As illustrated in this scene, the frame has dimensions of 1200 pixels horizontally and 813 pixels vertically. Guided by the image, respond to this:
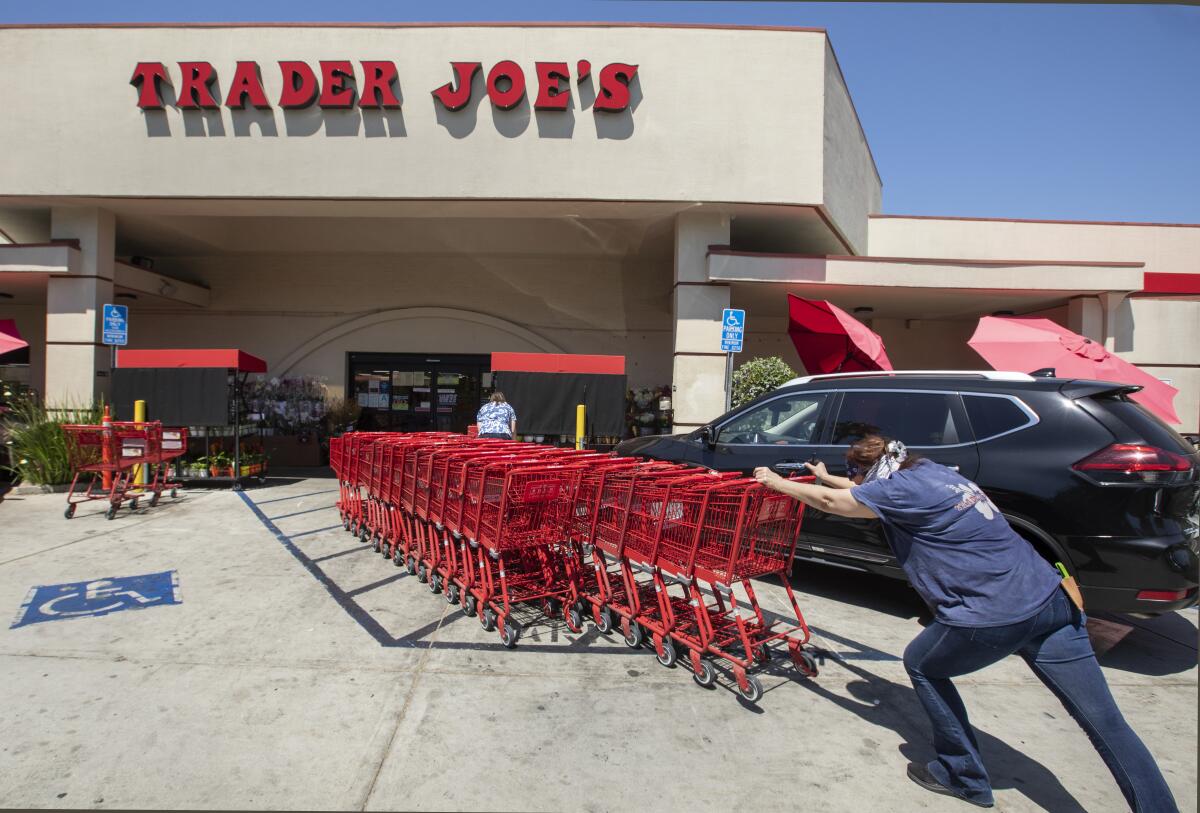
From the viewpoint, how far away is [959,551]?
2900mm

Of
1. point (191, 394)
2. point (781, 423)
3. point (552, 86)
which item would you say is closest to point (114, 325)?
point (191, 394)

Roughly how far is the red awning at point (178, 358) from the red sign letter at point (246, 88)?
168 inches

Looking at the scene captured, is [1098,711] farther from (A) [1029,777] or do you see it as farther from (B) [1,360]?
(B) [1,360]

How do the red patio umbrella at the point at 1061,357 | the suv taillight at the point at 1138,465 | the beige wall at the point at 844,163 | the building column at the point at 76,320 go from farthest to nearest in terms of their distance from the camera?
the building column at the point at 76,320
the beige wall at the point at 844,163
the red patio umbrella at the point at 1061,357
the suv taillight at the point at 1138,465

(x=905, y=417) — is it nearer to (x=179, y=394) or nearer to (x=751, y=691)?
Answer: (x=751, y=691)

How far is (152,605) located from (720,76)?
36.0 feet

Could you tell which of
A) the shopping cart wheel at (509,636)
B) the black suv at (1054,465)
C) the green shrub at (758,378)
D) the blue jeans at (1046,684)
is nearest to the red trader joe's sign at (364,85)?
the green shrub at (758,378)

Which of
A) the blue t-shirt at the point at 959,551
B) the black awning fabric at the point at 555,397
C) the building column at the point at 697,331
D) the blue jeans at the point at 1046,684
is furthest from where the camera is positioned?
the building column at the point at 697,331

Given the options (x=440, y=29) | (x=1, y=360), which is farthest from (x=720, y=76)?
(x=1, y=360)

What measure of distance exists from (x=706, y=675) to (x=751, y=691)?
12.0 inches

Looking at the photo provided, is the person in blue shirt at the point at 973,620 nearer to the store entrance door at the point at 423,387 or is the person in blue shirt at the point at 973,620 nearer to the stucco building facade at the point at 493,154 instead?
the stucco building facade at the point at 493,154

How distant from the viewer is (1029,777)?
3.24m

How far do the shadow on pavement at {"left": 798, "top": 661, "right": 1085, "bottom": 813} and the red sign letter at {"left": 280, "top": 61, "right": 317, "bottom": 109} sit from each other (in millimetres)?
11808

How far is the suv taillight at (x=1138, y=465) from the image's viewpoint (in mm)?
4332
